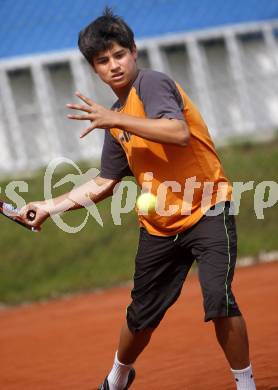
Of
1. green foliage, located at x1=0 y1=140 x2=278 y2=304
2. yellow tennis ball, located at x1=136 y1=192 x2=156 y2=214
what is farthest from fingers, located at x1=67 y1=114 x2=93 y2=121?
green foliage, located at x1=0 y1=140 x2=278 y2=304

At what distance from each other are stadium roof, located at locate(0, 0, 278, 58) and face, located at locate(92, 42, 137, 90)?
12.0m

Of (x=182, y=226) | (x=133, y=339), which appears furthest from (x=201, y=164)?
(x=133, y=339)

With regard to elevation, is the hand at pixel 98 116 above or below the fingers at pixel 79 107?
below

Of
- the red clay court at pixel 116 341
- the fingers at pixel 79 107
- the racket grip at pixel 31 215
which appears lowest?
the red clay court at pixel 116 341

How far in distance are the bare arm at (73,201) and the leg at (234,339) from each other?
3.24 ft

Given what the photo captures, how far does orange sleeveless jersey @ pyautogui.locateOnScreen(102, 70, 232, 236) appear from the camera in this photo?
4.46 m

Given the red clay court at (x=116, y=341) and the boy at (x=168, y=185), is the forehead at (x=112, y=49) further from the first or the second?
the red clay court at (x=116, y=341)

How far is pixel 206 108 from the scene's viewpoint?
56.2 ft

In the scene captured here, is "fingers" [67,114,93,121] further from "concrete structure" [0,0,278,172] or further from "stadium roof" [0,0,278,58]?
"concrete structure" [0,0,278,172]

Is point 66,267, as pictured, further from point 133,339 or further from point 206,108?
point 133,339

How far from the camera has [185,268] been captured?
4.68 metres

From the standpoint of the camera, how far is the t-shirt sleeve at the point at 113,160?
190 inches

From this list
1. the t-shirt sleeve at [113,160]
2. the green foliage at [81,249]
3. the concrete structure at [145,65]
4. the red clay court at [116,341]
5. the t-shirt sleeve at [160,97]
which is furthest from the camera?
the concrete structure at [145,65]

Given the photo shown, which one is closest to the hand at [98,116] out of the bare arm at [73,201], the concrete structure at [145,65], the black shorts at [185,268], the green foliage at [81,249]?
the black shorts at [185,268]
